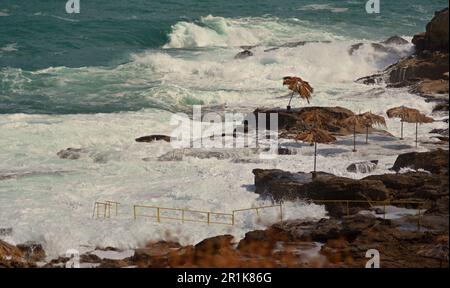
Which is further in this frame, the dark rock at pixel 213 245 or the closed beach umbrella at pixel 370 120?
the closed beach umbrella at pixel 370 120

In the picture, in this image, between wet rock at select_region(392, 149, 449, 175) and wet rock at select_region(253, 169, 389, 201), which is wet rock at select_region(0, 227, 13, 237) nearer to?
wet rock at select_region(253, 169, 389, 201)

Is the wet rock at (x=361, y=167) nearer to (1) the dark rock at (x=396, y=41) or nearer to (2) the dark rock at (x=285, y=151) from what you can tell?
(2) the dark rock at (x=285, y=151)

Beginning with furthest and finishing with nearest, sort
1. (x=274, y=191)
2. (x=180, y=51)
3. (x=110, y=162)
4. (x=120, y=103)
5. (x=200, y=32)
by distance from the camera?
(x=200, y=32) → (x=180, y=51) → (x=120, y=103) → (x=110, y=162) → (x=274, y=191)

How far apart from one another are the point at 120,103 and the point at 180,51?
18.6 meters

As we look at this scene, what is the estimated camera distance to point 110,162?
34094mm

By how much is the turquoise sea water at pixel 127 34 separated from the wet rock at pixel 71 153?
8766 millimetres

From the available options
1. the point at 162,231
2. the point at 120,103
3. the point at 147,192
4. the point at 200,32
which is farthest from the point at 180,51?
the point at 162,231

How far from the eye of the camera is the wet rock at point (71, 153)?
3478 cm

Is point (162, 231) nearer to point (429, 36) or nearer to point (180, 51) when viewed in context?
point (429, 36)

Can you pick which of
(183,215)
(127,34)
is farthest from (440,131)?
(127,34)

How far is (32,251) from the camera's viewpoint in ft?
82.1

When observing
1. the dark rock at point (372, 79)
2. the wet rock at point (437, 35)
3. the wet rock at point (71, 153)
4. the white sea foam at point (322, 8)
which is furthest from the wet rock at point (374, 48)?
Result: the wet rock at point (71, 153)

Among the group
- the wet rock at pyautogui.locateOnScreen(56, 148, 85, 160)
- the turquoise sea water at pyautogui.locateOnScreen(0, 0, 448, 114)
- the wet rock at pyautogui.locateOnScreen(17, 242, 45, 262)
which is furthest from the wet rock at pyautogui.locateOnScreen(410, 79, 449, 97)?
the wet rock at pyautogui.locateOnScreen(17, 242, 45, 262)

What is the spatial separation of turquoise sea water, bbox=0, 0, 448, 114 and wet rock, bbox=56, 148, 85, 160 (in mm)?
8766
